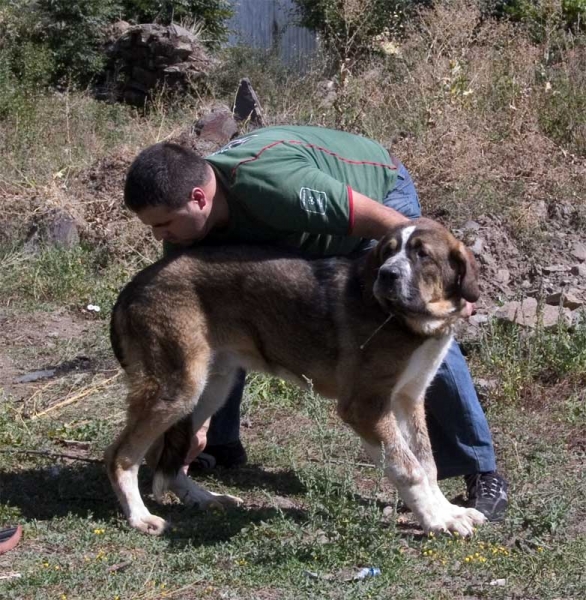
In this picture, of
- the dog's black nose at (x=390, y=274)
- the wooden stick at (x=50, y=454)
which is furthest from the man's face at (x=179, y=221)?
the wooden stick at (x=50, y=454)

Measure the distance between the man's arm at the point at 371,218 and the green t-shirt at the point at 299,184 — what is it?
34 mm

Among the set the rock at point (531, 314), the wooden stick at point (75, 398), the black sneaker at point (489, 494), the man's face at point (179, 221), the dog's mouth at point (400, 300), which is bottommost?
A: the wooden stick at point (75, 398)

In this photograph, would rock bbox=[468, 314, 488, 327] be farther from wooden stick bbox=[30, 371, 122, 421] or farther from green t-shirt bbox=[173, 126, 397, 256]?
wooden stick bbox=[30, 371, 122, 421]

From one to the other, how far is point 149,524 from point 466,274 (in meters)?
1.86

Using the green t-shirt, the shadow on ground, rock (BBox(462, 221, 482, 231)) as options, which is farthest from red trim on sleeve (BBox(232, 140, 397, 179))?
rock (BBox(462, 221, 482, 231))

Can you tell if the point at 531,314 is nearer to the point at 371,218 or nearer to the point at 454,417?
the point at 454,417

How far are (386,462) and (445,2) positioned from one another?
373 inches

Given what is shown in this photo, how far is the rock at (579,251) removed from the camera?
7.96 meters

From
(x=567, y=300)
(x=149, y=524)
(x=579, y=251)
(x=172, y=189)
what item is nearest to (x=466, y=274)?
(x=172, y=189)

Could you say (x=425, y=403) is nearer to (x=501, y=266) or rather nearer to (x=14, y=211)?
(x=501, y=266)

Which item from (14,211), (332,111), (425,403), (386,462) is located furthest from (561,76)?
(386,462)

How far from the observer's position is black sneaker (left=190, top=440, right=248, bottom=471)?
18.9 ft

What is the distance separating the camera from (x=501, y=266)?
785 cm

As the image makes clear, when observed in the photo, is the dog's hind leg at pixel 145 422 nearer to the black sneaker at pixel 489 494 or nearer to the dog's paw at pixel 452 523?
the dog's paw at pixel 452 523
